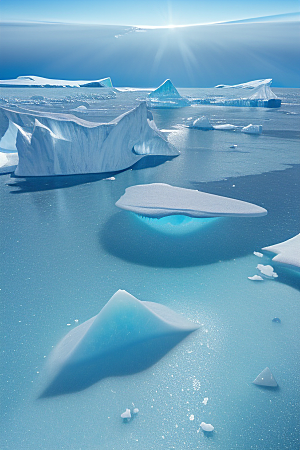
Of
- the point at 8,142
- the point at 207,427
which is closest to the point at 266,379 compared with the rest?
the point at 207,427

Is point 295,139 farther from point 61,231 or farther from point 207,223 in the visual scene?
point 61,231

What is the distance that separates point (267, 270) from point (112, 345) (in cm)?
168

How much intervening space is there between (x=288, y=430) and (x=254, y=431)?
7.0 inches

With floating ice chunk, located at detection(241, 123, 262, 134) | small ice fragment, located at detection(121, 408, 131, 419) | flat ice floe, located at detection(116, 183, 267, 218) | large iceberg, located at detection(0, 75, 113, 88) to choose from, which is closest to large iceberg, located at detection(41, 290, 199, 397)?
small ice fragment, located at detection(121, 408, 131, 419)

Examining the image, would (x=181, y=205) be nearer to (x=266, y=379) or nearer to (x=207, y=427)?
(x=266, y=379)

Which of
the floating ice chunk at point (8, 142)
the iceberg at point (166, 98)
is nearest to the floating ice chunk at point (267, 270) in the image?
the floating ice chunk at point (8, 142)

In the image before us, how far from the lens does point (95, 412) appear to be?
1.95 metres

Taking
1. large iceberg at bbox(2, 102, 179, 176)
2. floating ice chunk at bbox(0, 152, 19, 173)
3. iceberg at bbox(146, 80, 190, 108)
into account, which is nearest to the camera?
large iceberg at bbox(2, 102, 179, 176)

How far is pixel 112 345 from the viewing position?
235cm

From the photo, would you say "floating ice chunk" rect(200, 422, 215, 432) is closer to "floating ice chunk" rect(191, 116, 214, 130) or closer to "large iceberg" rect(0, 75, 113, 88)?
"floating ice chunk" rect(191, 116, 214, 130)

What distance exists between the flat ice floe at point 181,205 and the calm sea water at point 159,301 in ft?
0.63

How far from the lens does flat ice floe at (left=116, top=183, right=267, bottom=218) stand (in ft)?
13.7

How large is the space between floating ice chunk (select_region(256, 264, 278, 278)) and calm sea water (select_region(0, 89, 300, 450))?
8 centimetres

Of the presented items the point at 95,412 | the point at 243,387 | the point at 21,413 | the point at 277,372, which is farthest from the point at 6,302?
the point at 277,372
